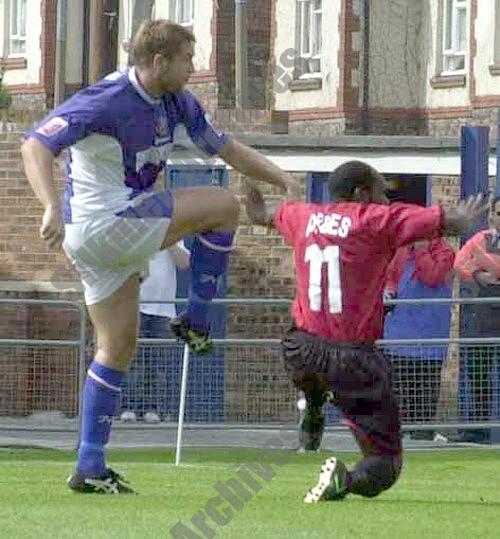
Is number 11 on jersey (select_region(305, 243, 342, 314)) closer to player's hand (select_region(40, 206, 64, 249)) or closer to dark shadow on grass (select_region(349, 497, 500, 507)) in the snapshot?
dark shadow on grass (select_region(349, 497, 500, 507))

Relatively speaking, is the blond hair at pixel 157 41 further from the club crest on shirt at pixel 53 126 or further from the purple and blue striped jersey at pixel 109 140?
the club crest on shirt at pixel 53 126

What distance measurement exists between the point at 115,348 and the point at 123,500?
901 mm

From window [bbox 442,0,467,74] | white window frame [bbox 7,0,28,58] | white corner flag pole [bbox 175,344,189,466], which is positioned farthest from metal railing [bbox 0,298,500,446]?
white window frame [bbox 7,0,28,58]

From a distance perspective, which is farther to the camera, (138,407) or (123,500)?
(138,407)

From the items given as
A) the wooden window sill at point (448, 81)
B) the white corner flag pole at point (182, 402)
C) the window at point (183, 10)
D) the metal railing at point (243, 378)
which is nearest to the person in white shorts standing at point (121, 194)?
the white corner flag pole at point (182, 402)

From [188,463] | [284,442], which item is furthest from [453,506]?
[284,442]

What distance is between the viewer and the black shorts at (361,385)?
37.9 ft

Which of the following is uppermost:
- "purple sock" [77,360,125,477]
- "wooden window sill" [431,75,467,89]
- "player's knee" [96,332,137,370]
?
"wooden window sill" [431,75,467,89]

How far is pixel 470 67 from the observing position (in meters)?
38.1

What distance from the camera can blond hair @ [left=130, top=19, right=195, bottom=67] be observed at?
38.0 ft

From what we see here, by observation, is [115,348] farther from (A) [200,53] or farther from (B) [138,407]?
(A) [200,53]

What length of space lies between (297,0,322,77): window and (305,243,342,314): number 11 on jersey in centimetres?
2989

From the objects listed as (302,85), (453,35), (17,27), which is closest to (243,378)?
(453,35)

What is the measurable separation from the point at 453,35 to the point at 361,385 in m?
28.3
